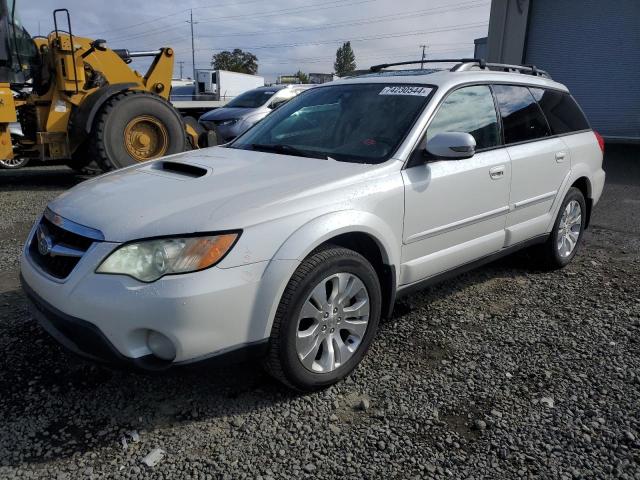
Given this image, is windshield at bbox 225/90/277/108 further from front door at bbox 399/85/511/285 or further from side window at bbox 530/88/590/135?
front door at bbox 399/85/511/285

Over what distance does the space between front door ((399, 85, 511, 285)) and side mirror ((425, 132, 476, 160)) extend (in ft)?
0.44

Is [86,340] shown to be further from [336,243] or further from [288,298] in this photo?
[336,243]

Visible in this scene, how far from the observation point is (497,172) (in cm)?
367

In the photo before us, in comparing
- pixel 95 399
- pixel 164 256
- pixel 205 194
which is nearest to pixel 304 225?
pixel 205 194

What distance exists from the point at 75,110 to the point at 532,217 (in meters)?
6.47

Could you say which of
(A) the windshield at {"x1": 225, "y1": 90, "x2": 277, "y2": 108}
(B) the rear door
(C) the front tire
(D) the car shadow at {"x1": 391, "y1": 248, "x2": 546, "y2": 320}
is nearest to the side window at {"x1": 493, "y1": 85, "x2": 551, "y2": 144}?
(B) the rear door

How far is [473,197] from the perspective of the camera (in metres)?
3.51

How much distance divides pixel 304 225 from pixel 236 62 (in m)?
72.9

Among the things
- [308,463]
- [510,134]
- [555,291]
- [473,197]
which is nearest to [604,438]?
[308,463]

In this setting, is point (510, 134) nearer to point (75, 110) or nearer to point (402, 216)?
point (402, 216)

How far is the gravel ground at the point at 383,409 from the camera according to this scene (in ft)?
7.59

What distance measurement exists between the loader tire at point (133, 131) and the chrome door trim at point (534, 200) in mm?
5702

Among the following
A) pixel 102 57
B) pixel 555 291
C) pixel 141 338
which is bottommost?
pixel 555 291

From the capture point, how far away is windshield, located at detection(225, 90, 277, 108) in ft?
39.0
